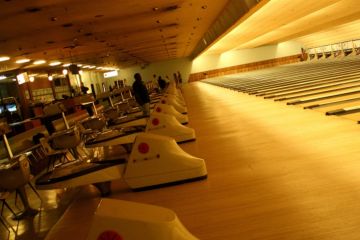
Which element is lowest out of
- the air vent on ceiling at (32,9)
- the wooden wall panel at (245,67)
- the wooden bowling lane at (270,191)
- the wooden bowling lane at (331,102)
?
the wooden wall panel at (245,67)

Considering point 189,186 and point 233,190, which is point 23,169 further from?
point 233,190

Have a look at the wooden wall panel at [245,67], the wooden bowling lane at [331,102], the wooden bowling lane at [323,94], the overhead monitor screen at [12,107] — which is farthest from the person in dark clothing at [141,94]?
the wooden wall panel at [245,67]

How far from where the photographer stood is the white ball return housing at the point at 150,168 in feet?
11.6

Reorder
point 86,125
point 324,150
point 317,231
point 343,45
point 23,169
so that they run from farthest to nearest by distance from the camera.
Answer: point 343,45
point 86,125
point 23,169
point 324,150
point 317,231

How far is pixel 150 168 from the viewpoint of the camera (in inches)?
141

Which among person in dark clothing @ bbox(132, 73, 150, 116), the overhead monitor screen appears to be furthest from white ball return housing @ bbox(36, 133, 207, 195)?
the overhead monitor screen

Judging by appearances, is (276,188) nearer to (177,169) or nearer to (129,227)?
(177,169)

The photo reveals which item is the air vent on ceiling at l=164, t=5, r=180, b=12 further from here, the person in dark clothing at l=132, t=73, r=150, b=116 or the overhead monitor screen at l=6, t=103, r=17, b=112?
the overhead monitor screen at l=6, t=103, r=17, b=112

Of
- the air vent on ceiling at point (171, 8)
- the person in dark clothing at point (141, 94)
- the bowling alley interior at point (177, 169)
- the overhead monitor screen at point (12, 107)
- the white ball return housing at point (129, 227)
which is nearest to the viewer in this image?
the white ball return housing at point (129, 227)

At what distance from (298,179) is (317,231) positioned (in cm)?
94

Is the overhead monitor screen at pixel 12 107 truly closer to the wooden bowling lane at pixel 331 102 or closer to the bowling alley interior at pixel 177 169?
the bowling alley interior at pixel 177 169

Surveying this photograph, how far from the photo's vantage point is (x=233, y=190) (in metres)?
3.11

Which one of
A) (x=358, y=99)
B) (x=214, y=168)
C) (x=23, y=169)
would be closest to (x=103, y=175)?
(x=214, y=168)

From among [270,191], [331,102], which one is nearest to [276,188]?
[270,191]
